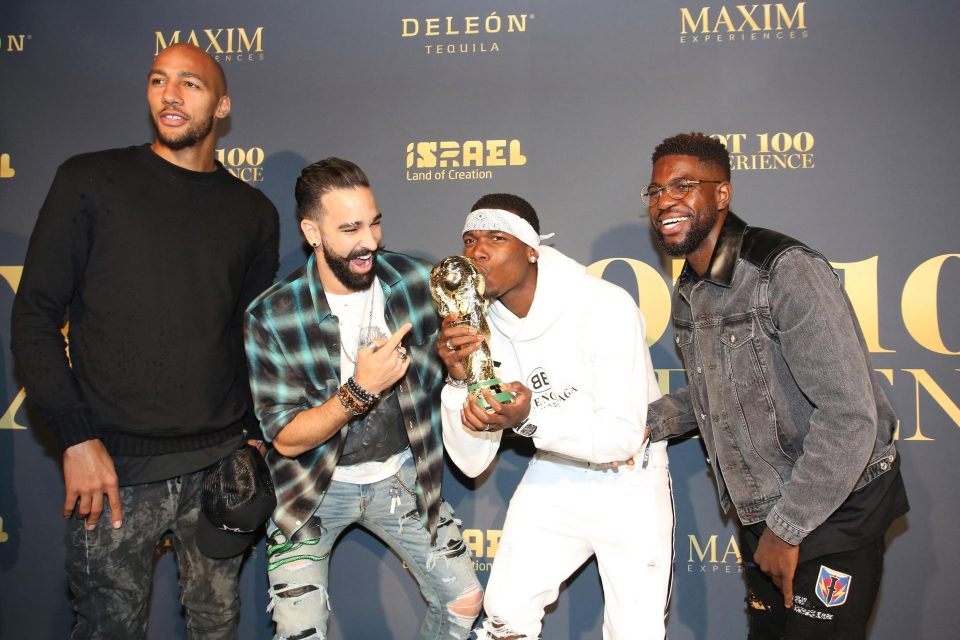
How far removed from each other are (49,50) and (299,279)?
2078 mm

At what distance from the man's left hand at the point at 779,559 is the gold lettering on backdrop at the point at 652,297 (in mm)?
1179

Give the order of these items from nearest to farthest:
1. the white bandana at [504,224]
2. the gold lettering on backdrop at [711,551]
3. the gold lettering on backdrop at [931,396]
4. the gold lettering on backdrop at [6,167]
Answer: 1. the white bandana at [504,224]
2. the gold lettering on backdrop at [931,396]
3. the gold lettering on backdrop at [711,551]
4. the gold lettering on backdrop at [6,167]

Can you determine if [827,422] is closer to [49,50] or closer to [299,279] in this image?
[299,279]

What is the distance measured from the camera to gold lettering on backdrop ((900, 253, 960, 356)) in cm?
309

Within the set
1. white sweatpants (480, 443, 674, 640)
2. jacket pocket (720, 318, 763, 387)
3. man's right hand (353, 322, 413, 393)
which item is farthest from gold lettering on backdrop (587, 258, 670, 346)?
man's right hand (353, 322, 413, 393)

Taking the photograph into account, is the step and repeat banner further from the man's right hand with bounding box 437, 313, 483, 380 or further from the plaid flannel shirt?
the man's right hand with bounding box 437, 313, 483, 380

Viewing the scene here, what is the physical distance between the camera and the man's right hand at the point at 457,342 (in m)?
2.15

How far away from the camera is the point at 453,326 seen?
2.18 meters

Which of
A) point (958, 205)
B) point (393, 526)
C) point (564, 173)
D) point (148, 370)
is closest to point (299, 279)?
point (148, 370)

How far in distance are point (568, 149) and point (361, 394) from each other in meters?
1.56

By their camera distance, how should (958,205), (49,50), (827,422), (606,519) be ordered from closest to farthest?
1. (827,422)
2. (606,519)
3. (958,205)
4. (49,50)

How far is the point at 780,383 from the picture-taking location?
227cm

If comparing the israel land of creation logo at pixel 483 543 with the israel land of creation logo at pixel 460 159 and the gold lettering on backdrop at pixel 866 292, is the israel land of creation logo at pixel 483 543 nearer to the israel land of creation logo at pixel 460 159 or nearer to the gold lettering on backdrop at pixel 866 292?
the israel land of creation logo at pixel 460 159

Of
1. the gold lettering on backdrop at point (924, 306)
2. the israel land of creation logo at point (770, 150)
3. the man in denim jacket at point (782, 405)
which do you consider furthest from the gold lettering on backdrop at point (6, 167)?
the gold lettering on backdrop at point (924, 306)
